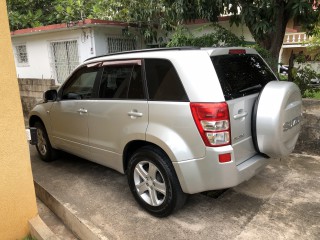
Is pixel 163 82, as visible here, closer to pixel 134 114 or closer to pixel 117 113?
→ pixel 134 114

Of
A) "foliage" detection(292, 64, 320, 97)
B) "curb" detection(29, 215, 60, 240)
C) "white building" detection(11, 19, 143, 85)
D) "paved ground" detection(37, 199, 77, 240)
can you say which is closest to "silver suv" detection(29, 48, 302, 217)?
"paved ground" detection(37, 199, 77, 240)

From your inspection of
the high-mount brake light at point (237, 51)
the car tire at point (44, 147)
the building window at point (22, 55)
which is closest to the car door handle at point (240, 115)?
the high-mount brake light at point (237, 51)

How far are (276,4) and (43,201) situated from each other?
4682 mm

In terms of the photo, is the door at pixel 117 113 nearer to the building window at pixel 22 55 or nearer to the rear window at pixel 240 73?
the rear window at pixel 240 73

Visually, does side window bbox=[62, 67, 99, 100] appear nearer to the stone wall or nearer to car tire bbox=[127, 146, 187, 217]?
car tire bbox=[127, 146, 187, 217]

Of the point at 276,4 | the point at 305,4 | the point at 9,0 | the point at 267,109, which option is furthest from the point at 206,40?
the point at 9,0

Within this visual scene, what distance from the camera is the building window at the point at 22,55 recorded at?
30.5 ft

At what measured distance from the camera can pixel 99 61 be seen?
3773 millimetres

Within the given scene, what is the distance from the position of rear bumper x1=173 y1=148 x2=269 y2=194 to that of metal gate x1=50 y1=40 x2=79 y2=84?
5.88m

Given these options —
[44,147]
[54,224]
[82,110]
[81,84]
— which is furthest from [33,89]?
[54,224]

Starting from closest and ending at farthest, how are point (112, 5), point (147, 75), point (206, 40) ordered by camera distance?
point (147, 75)
point (206, 40)
point (112, 5)

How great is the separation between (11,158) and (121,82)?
1428mm

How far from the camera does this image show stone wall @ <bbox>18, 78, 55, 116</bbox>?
823 centimetres

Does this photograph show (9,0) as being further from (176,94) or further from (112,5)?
(176,94)
